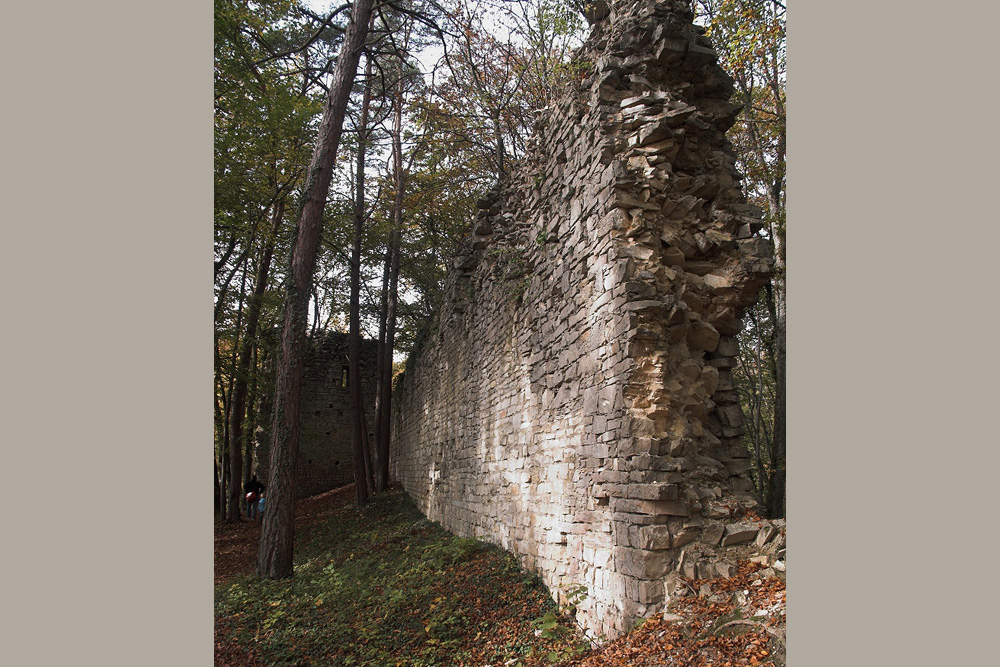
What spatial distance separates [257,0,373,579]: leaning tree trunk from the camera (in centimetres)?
845

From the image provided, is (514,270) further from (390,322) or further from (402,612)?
(390,322)

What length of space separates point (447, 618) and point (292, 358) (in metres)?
4.49

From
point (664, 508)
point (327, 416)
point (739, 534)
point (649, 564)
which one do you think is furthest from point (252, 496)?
point (739, 534)

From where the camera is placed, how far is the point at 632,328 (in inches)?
200

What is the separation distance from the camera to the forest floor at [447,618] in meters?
3.89

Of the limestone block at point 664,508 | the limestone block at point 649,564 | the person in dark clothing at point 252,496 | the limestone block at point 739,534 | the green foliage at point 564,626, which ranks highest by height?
the limestone block at point 664,508

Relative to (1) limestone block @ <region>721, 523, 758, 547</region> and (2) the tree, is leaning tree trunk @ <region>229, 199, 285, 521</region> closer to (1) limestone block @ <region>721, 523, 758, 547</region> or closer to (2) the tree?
(2) the tree

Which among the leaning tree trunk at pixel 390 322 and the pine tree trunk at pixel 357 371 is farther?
the leaning tree trunk at pixel 390 322

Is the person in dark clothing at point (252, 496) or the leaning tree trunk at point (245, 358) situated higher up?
the leaning tree trunk at point (245, 358)

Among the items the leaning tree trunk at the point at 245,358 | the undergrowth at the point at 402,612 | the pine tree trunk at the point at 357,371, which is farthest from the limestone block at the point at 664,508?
the pine tree trunk at the point at 357,371

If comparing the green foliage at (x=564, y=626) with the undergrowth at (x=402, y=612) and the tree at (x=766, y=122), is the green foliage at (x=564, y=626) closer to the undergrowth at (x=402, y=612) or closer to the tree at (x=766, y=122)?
the undergrowth at (x=402, y=612)

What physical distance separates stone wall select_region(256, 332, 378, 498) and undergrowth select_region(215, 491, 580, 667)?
12.2 metres

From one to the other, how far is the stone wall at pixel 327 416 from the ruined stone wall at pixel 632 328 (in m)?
15.3

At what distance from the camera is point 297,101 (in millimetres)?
12344
